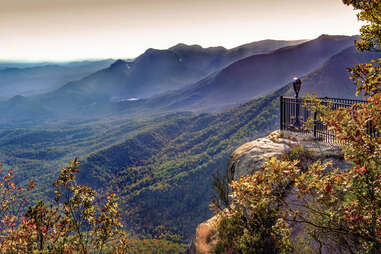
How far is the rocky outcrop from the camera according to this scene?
32.1 ft

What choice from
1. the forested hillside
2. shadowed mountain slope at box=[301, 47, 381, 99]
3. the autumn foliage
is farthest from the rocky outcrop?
shadowed mountain slope at box=[301, 47, 381, 99]

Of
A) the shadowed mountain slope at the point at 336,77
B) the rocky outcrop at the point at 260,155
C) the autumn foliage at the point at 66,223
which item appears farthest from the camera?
the shadowed mountain slope at the point at 336,77

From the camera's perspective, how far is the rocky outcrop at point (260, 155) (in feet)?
32.1

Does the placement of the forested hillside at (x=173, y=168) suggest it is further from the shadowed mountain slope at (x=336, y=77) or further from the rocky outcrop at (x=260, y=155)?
the rocky outcrop at (x=260, y=155)

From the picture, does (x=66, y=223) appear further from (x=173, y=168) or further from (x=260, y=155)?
(x=173, y=168)

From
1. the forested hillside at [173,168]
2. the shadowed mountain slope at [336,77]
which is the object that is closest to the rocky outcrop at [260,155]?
the forested hillside at [173,168]

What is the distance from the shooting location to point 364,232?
378 cm

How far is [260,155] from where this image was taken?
36.9 feet

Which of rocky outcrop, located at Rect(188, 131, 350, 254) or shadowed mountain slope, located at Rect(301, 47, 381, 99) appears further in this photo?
shadowed mountain slope, located at Rect(301, 47, 381, 99)

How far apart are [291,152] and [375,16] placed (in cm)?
680

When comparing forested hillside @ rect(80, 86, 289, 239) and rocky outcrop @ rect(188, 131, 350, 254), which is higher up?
rocky outcrop @ rect(188, 131, 350, 254)

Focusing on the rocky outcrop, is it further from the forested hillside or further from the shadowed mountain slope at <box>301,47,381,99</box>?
the shadowed mountain slope at <box>301,47,381,99</box>

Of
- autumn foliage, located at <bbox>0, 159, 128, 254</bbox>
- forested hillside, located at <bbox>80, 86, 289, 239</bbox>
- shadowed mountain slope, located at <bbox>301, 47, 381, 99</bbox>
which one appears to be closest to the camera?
autumn foliage, located at <bbox>0, 159, 128, 254</bbox>

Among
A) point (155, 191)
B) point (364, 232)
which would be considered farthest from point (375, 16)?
point (155, 191)
